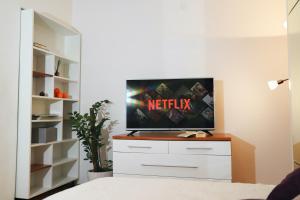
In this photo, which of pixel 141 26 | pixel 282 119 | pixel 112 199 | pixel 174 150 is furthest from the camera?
pixel 141 26

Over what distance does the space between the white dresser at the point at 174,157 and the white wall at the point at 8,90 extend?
1074mm

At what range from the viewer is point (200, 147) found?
8.84 ft

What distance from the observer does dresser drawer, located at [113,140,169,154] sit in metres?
2.79

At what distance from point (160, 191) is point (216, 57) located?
2309mm

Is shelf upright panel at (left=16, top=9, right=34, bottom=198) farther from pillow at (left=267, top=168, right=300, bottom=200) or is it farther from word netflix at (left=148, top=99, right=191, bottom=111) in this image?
pillow at (left=267, top=168, right=300, bottom=200)

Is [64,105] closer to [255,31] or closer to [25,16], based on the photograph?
[25,16]

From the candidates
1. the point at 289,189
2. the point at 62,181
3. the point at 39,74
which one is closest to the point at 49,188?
the point at 62,181

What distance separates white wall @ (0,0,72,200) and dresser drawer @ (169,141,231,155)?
1662 millimetres

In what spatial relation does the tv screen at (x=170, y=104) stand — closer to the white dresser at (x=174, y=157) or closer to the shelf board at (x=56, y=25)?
the white dresser at (x=174, y=157)

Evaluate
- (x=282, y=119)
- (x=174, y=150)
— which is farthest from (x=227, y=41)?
(x=174, y=150)

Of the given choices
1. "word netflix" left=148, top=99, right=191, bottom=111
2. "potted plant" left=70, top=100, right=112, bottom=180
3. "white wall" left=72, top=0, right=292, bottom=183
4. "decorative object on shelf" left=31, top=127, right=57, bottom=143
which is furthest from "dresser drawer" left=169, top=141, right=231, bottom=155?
"decorative object on shelf" left=31, top=127, right=57, bottom=143

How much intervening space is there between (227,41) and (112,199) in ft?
8.61

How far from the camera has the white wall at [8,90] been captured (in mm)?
2621

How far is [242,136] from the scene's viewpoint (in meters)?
3.15
